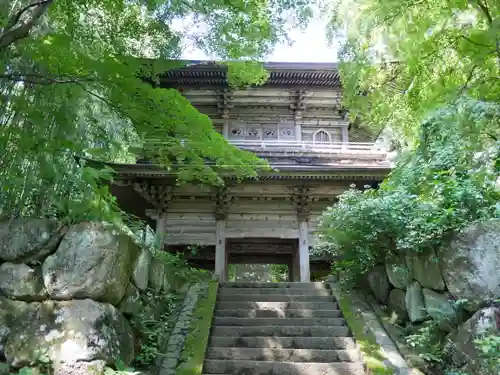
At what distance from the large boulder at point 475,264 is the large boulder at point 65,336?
3.97m

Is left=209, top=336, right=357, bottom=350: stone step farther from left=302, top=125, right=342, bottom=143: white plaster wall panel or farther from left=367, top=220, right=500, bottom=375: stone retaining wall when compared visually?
left=302, top=125, right=342, bottom=143: white plaster wall panel

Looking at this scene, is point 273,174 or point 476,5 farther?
point 273,174

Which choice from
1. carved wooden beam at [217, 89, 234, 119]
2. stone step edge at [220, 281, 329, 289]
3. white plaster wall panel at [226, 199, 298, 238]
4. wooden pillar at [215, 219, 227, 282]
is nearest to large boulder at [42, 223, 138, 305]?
stone step edge at [220, 281, 329, 289]

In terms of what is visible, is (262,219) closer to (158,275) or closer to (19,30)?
(158,275)

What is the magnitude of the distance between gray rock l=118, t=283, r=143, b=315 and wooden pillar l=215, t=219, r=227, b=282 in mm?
4285

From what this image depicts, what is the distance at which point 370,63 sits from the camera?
4629 millimetres

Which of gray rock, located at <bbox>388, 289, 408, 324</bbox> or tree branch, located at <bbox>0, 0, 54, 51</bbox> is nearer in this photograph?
tree branch, located at <bbox>0, 0, 54, 51</bbox>

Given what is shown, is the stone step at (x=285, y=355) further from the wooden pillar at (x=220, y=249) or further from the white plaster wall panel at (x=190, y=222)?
the white plaster wall panel at (x=190, y=222)

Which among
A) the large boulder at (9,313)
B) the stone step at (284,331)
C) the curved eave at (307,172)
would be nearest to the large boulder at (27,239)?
the large boulder at (9,313)

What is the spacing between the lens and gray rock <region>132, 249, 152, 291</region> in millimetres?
5254

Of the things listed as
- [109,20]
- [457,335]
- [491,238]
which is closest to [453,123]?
[491,238]

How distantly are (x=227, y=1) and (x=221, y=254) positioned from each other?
262 inches

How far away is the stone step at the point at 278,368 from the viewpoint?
480cm

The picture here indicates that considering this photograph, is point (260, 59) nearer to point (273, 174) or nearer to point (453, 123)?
point (453, 123)
